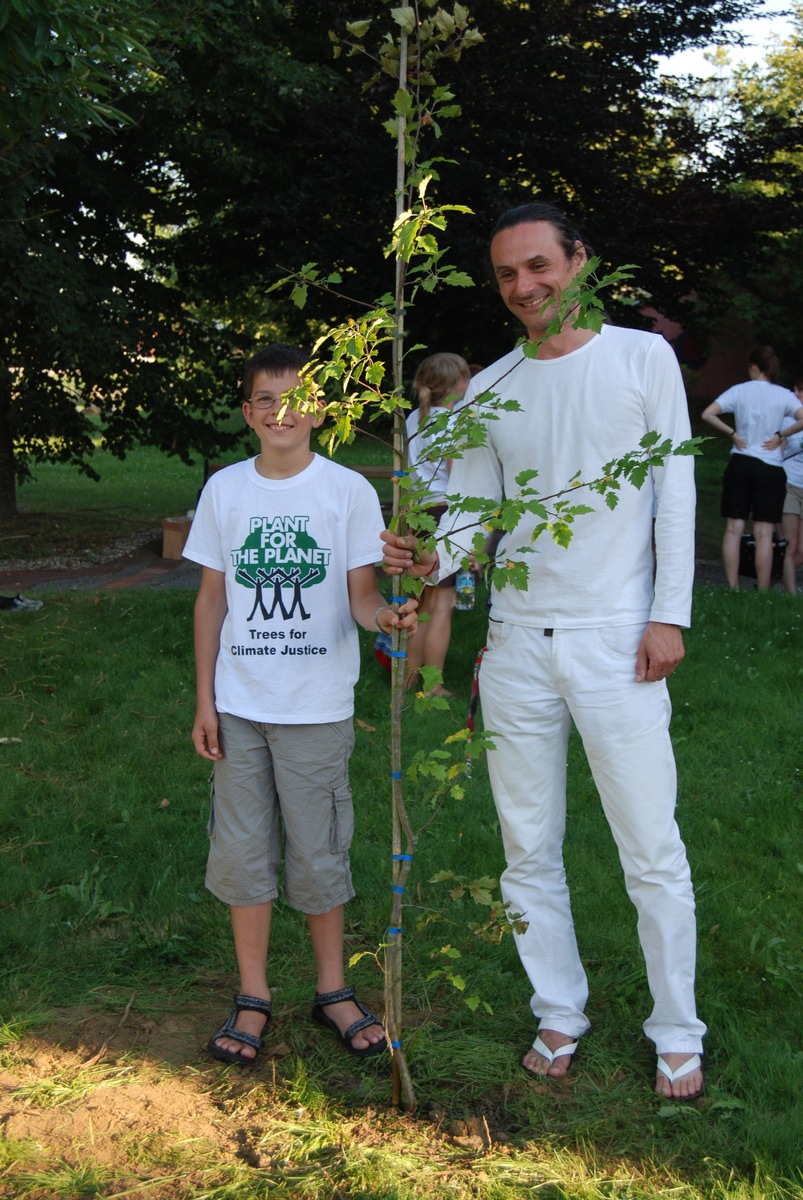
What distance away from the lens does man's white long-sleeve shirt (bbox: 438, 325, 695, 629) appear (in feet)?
9.31

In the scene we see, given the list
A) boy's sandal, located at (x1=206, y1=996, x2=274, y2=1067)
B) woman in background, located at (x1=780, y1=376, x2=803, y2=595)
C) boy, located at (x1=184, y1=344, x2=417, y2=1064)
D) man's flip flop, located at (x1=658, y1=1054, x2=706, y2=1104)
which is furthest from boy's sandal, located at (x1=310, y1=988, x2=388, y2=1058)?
woman in background, located at (x1=780, y1=376, x2=803, y2=595)

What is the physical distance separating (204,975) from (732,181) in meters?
10.7

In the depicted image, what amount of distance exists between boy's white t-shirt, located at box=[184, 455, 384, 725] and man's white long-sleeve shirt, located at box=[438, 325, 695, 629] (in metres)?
0.33

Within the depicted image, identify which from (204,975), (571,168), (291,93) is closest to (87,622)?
(204,975)

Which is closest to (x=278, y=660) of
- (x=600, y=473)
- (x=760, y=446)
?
(x=600, y=473)

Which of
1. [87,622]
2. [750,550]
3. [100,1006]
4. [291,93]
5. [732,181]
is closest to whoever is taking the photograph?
[100,1006]

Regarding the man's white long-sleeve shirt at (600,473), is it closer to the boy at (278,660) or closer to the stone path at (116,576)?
the boy at (278,660)

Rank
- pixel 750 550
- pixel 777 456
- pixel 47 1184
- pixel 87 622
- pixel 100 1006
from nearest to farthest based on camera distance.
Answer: pixel 47 1184 → pixel 100 1006 → pixel 87 622 → pixel 777 456 → pixel 750 550

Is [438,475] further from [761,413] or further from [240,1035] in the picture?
[761,413]

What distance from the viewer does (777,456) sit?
9188 millimetres

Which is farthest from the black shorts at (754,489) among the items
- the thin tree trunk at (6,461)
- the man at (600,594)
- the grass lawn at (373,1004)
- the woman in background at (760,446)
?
the thin tree trunk at (6,461)

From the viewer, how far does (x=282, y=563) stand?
10.2 ft

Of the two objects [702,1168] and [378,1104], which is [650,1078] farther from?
[378,1104]

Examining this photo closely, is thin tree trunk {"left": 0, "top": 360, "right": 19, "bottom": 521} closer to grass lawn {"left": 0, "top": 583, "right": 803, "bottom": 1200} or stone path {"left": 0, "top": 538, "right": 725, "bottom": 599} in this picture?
stone path {"left": 0, "top": 538, "right": 725, "bottom": 599}
